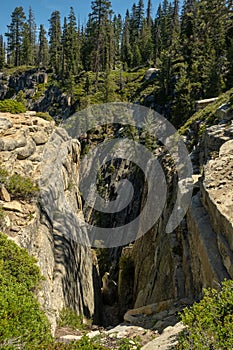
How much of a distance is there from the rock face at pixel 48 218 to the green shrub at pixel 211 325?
603cm

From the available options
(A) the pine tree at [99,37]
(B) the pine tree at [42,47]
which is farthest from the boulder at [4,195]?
(B) the pine tree at [42,47]

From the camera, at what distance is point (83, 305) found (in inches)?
A: 635

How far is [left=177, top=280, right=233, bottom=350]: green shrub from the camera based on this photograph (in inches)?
202

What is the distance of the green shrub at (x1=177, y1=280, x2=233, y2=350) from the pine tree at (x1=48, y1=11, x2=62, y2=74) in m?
63.2

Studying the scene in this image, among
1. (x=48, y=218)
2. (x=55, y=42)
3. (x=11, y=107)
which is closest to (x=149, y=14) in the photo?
(x=55, y=42)

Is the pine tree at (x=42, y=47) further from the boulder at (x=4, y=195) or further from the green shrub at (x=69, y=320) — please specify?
the green shrub at (x=69, y=320)

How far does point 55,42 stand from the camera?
2623 inches

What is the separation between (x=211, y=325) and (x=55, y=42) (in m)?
71.5

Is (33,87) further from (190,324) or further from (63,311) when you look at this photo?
(190,324)

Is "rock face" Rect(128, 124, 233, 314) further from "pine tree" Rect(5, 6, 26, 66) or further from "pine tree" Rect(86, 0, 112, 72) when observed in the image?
"pine tree" Rect(5, 6, 26, 66)

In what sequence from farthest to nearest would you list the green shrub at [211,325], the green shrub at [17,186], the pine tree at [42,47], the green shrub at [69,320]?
the pine tree at [42,47], the green shrub at [17,186], the green shrub at [69,320], the green shrub at [211,325]

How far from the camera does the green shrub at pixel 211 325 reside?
5.14 meters

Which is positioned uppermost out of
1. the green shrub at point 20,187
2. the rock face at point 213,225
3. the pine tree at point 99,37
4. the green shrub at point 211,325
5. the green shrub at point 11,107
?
the pine tree at point 99,37

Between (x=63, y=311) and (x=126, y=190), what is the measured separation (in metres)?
20.4
